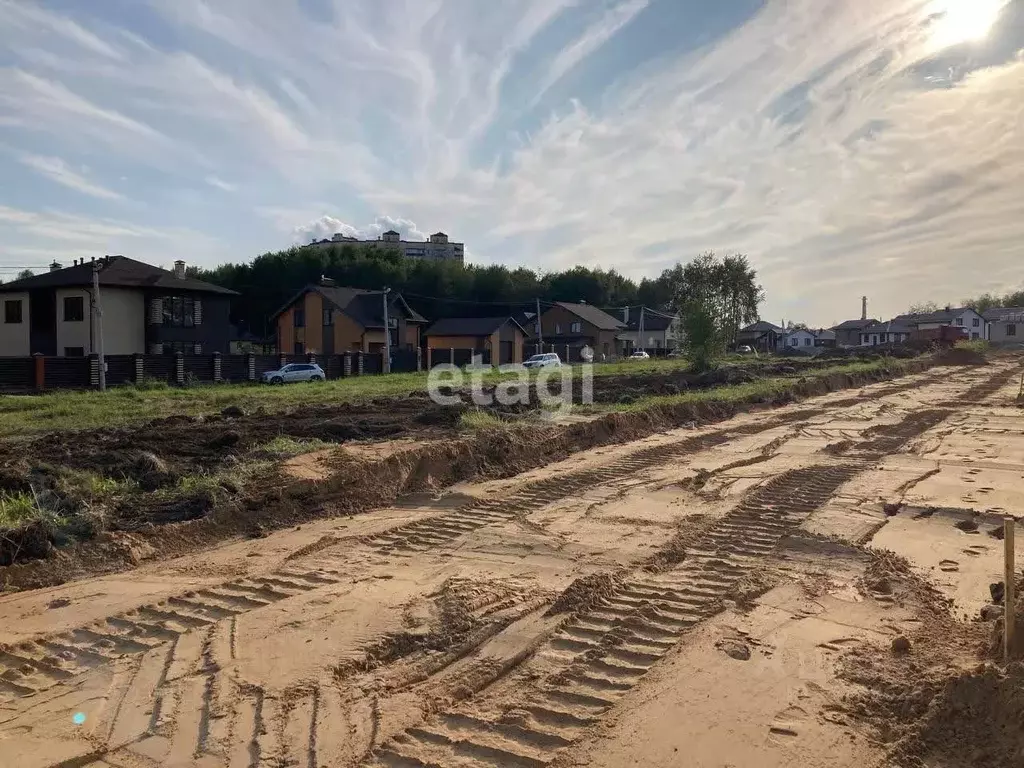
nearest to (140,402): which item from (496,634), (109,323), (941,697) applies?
(109,323)

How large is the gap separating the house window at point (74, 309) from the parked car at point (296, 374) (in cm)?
959

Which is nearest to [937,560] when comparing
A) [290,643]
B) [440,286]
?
[290,643]

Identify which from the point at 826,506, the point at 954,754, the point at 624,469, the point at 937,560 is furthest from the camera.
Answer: the point at 624,469

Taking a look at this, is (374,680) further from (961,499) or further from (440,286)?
(440,286)

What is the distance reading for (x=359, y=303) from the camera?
53.9 metres

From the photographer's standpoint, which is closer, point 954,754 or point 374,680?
point 954,754

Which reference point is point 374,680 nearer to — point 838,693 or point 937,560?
point 838,693

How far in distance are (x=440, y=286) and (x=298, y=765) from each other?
74778mm

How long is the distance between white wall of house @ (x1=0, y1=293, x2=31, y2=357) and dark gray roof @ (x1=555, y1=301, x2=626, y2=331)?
46.2 metres

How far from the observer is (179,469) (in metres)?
10.6

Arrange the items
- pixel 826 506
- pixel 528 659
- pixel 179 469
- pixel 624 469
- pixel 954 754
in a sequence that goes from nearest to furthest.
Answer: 1. pixel 954 754
2. pixel 528 659
3. pixel 826 506
4. pixel 179 469
5. pixel 624 469

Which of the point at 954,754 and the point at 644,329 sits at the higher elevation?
the point at 644,329

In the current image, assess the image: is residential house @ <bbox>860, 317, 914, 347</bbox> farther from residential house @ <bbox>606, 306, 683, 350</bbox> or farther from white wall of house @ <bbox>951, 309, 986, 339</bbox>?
residential house @ <bbox>606, 306, 683, 350</bbox>

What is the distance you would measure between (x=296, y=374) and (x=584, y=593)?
33.0 meters
